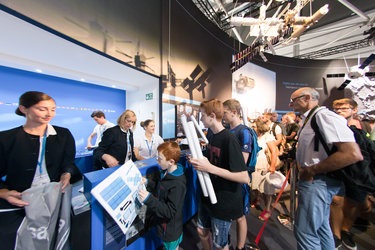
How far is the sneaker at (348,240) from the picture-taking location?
5.34ft

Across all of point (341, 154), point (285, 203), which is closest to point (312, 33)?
point (285, 203)

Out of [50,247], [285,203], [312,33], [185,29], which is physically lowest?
[285,203]

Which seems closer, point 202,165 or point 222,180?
point 202,165

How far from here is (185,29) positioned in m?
3.86

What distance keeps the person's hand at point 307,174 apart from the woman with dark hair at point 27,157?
1964 mm

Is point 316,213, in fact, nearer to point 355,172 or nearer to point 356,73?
point 355,172

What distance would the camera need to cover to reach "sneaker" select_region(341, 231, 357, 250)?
5.34 ft

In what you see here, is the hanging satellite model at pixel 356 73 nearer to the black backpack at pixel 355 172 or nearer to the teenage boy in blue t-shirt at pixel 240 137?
the black backpack at pixel 355 172

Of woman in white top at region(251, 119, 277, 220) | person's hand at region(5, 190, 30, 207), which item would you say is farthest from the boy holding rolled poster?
woman in white top at region(251, 119, 277, 220)

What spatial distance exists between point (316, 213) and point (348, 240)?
4.52 ft

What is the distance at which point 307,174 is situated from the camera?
115 cm

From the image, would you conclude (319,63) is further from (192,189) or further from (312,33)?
(192,189)

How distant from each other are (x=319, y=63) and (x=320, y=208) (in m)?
10.6

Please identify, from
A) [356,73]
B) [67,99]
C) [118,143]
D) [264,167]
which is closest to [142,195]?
[118,143]
